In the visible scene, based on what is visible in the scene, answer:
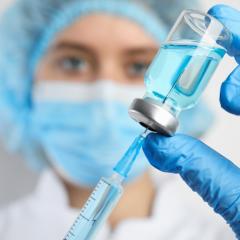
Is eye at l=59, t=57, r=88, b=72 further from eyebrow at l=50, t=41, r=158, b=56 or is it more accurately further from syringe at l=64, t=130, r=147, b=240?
syringe at l=64, t=130, r=147, b=240

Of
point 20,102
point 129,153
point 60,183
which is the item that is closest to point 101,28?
point 20,102

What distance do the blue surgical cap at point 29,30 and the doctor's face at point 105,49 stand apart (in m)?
0.02

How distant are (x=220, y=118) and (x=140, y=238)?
0.43 m

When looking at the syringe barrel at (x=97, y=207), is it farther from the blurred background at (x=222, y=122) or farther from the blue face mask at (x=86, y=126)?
the blurred background at (x=222, y=122)

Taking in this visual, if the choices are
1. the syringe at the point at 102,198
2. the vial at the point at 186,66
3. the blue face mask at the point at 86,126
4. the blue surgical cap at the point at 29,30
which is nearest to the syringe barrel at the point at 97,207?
the syringe at the point at 102,198

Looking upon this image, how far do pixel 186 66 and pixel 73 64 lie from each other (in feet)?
2.30

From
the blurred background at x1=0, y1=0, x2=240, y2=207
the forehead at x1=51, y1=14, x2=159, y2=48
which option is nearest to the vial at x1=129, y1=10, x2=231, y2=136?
the forehead at x1=51, y1=14, x2=159, y2=48

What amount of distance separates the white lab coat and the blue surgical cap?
0.62 ft

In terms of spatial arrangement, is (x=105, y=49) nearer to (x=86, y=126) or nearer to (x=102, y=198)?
(x=86, y=126)

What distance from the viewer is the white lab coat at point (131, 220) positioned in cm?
140

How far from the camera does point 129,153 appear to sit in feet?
2.54

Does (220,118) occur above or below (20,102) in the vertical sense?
above

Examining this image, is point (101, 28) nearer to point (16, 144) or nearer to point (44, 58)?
point (44, 58)

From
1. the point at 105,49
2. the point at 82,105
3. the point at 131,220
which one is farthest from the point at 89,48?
the point at 131,220
